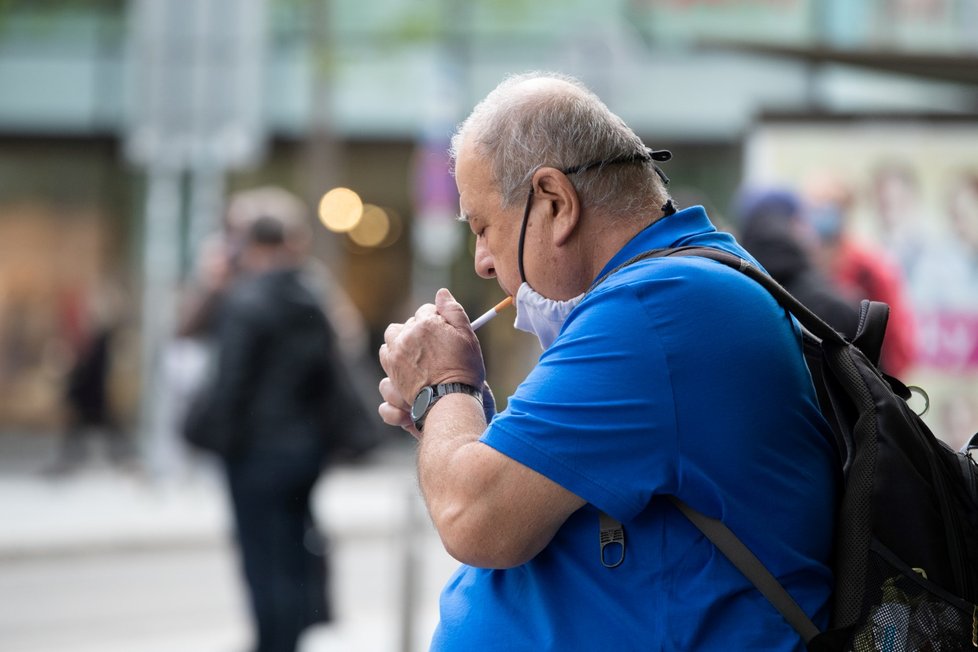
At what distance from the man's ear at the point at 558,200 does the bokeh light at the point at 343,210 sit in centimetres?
1870

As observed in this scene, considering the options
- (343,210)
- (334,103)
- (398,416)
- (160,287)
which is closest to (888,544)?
(398,416)

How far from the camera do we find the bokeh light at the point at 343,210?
2144 centimetres

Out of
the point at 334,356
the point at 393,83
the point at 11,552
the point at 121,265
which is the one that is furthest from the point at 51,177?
the point at 334,356

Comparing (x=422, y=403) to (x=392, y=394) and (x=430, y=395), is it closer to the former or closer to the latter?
(x=430, y=395)

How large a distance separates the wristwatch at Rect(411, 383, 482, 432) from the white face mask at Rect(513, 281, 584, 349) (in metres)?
0.16

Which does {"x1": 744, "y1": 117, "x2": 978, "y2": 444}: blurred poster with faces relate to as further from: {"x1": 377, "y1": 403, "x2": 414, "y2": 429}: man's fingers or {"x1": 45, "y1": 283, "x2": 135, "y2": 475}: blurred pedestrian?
{"x1": 45, "y1": 283, "x2": 135, "y2": 475}: blurred pedestrian

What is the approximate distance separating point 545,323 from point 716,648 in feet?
1.99

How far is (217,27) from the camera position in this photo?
537 inches

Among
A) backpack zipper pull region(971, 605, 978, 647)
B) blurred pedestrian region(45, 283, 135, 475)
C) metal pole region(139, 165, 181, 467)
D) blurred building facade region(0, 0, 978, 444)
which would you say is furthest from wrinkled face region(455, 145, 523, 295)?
blurred building facade region(0, 0, 978, 444)

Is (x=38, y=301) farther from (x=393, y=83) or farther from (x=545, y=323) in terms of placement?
(x=545, y=323)

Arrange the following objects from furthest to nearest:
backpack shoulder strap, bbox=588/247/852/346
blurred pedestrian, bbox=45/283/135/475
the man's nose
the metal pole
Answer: blurred pedestrian, bbox=45/283/135/475
the metal pole
the man's nose
backpack shoulder strap, bbox=588/247/852/346

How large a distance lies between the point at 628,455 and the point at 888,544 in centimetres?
41

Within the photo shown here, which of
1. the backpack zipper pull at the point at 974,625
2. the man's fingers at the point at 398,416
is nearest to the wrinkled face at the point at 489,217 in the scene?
the man's fingers at the point at 398,416

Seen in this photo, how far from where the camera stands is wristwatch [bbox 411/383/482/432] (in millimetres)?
2377
